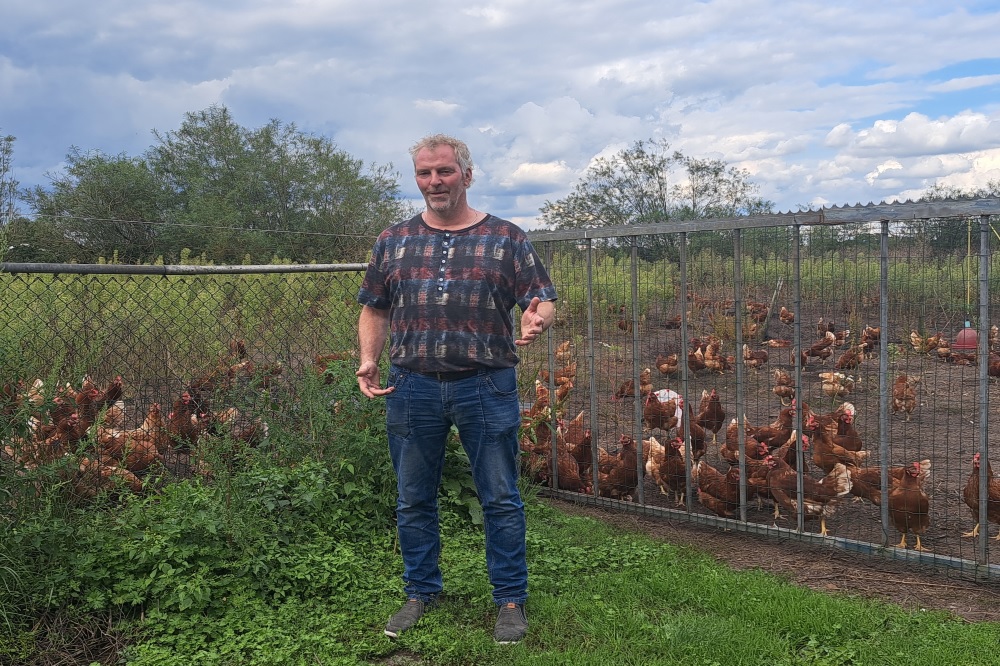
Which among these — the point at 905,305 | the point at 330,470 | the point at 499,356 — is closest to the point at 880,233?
the point at 905,305

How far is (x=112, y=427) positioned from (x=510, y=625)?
9.87 ft

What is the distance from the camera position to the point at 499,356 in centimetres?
305

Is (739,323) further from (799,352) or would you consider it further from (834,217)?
(834,217)

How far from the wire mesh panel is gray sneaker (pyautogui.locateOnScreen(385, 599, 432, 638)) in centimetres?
193

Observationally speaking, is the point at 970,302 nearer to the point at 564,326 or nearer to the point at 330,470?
the point at 564,326

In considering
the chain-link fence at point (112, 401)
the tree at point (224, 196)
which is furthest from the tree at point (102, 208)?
the chain-link fence at point (112, 401)

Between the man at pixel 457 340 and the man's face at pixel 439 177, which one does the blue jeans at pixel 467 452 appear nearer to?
the man at pixel 457 340

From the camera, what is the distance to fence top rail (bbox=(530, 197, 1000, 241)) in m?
3.68

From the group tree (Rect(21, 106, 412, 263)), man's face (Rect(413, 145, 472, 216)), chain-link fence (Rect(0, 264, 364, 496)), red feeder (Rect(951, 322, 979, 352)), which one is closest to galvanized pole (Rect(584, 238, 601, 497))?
chain-link fence (Rect(0, 264, 364, 496))

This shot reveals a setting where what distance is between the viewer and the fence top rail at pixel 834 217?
12.1 feet

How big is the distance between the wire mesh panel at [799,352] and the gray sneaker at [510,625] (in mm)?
1776

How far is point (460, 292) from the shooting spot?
303 centimetres

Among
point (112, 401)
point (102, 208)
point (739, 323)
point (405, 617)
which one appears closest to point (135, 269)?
point (112, 401)

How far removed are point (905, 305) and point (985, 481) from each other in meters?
0.96
